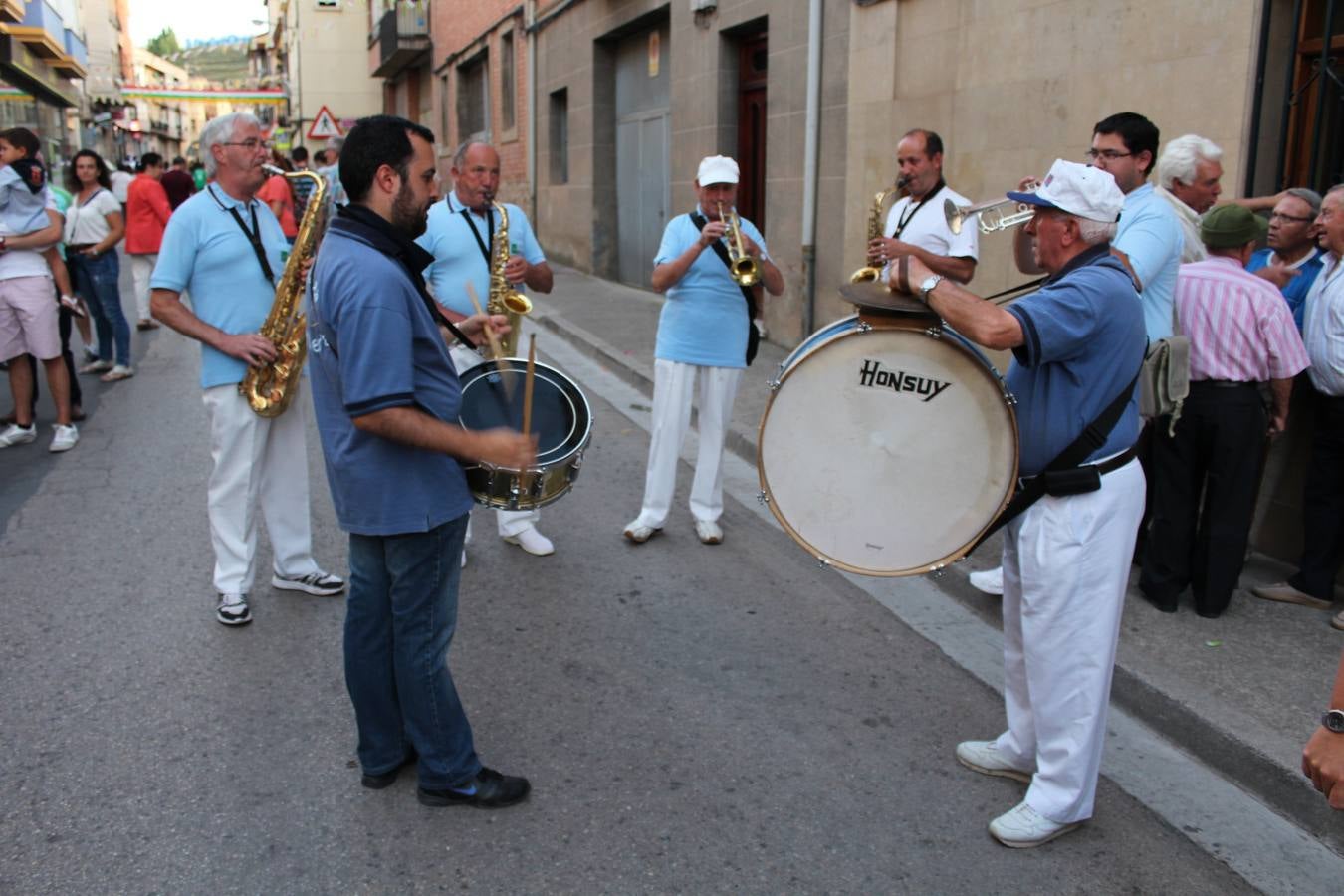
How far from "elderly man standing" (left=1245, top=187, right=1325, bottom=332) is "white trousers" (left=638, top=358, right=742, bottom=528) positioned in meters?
2.55

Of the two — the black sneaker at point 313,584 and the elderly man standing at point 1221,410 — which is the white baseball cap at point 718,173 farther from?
the black sneaker at point 313,584

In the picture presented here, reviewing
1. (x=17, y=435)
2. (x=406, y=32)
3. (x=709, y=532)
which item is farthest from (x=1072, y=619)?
(x=406, y=32)

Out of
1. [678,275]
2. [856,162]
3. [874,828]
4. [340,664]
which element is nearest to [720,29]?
[856,162]

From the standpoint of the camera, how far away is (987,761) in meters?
3.56

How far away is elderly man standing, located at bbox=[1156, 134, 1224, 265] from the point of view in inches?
187

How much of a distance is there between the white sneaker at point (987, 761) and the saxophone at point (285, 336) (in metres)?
2.95

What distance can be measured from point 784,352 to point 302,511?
658 cm

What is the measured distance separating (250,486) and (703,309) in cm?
231

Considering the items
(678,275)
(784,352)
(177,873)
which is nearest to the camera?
(177,873)

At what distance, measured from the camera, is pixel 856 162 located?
9562 millimetres

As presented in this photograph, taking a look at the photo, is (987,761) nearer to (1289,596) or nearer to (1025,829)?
(1025,829)

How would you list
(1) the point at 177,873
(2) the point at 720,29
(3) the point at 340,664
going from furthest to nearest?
1. (2) the point at 720,29
2. (3) the point at 340,664
3. (1) the point at 177,873

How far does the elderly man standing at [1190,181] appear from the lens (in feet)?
15.6

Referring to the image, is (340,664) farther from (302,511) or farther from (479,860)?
(479,860)
